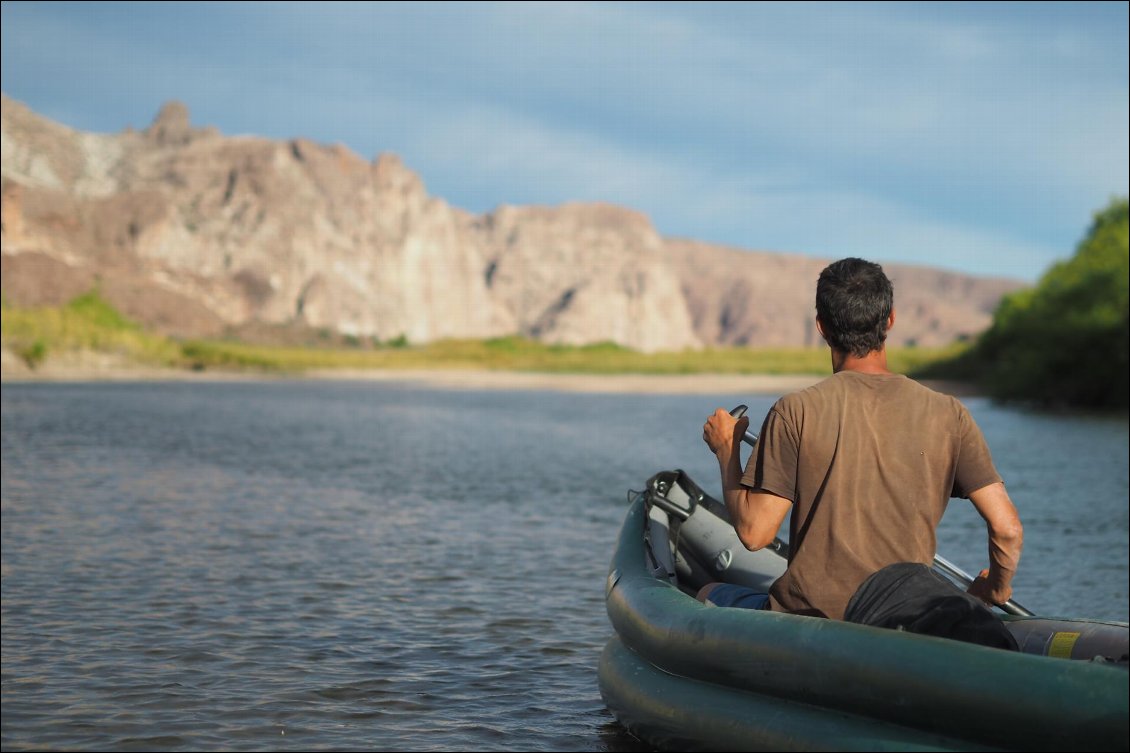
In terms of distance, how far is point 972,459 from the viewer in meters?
4.36

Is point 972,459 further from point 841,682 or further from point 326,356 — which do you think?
point 326,356

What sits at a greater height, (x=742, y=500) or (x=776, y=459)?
(x=776, y=459)

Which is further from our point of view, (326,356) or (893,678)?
(326,356)

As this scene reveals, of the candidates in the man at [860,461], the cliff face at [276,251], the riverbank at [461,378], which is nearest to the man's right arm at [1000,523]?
the man at [860,461]

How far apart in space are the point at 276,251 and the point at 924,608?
148846 mm

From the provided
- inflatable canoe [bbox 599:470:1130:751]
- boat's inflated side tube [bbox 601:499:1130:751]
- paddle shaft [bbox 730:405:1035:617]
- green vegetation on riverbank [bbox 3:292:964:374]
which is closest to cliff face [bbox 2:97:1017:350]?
green vegetation on riverbank [bbox 3:292:964:374]

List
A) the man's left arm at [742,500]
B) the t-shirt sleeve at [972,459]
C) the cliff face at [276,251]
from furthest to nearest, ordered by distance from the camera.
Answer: the cliff face at [276,251] < the man's left arm at [742,500] < the t-shirt sleeve at [972,459]

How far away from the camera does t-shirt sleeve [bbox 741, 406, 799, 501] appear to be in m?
4.37

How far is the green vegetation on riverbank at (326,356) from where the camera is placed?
249 feet

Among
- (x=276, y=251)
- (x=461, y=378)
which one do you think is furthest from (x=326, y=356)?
(x=276, y=251)

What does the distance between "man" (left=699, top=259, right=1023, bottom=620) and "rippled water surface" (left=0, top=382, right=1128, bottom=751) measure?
225 centimetres

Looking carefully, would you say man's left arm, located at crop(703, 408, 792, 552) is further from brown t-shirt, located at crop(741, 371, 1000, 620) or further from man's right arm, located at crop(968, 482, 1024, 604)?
man's right arm, located at crop(968, 482, 1024, 604)

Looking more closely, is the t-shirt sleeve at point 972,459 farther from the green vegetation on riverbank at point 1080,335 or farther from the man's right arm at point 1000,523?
the green vegetation on riverbank at point 1080,335

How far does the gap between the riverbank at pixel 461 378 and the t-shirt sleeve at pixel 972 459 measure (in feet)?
205
